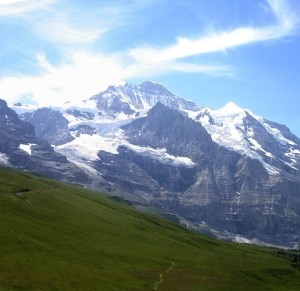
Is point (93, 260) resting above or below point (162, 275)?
above

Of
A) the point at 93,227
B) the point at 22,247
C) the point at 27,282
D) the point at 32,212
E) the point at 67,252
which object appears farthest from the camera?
the point at 93,227

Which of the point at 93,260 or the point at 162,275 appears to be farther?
the point at 162,275

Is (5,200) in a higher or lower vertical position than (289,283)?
higher

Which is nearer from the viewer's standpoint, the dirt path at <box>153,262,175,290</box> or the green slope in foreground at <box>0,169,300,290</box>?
the green slope in foreground at <box>0,169,300,290</box>

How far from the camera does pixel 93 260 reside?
120m

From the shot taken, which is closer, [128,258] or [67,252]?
[67,252]

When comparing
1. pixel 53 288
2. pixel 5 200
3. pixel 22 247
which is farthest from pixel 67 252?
pixel 5 200

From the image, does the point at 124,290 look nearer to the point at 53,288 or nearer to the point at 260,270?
the point at 53,288

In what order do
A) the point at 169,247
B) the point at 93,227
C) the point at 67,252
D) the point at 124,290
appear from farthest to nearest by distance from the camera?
the point at 169,247
the point at 93,227
the point at 67,252
the point at 124,290

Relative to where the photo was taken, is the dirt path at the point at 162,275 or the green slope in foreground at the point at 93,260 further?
the dirt path at the point at 162,275

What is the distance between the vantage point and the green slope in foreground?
94.2m

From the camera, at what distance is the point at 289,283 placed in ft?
535

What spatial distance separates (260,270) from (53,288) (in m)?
108

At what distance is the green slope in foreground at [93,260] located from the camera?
9425 centimetres
